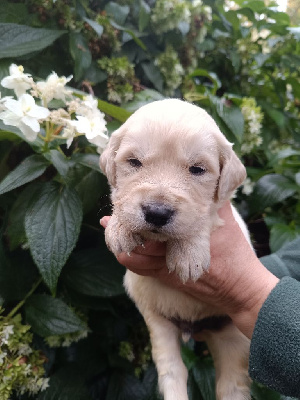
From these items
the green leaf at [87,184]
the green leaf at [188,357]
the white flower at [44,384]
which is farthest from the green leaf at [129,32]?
the white flower at [44,384]

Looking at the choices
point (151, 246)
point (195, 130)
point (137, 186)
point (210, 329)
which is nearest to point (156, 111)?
point (195, 130)

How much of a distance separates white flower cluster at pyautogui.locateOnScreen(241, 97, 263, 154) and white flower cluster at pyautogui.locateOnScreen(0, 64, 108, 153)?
0.80 m

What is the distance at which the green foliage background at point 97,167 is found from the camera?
4.47 ft

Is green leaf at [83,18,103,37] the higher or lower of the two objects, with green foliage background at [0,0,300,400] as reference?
higher

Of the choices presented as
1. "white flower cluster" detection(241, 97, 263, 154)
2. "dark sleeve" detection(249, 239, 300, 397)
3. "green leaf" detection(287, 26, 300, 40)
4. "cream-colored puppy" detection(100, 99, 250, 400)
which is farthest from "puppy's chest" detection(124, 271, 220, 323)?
"green leaf" detection(287, 26, 300, 40)

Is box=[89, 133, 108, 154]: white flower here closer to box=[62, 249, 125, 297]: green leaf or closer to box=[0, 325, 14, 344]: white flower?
box=[62, 249, 125, 297]: green leaf

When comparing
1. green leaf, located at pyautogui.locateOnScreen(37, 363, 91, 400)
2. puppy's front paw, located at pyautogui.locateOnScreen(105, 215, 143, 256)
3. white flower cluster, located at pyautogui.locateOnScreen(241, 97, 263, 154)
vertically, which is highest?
puppy's front paw, located at pyautogui.locateOnScreen(105, 215, 143, 256)

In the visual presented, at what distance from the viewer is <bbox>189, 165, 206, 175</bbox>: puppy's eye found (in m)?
1.01

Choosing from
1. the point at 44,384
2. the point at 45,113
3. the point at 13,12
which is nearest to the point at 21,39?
the point at 13,12

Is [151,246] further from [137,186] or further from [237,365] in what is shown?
[237,365]

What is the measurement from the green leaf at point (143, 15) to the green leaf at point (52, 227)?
3.29ft

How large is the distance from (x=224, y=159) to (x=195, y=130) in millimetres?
149

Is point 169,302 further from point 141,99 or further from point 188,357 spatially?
point 141,99

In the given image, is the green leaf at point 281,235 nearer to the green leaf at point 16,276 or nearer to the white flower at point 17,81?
the green leaf at point 16,276
